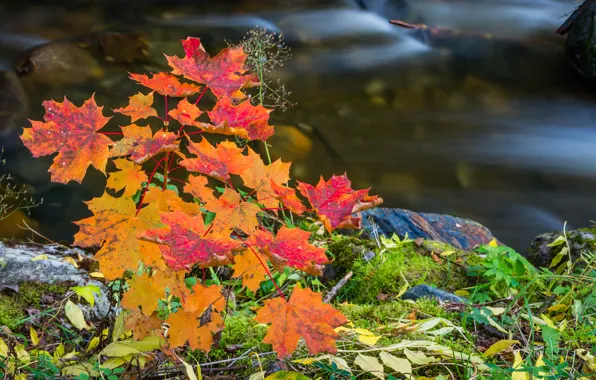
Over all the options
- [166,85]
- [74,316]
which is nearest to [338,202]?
[166,85]

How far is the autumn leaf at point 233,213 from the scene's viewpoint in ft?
3.13

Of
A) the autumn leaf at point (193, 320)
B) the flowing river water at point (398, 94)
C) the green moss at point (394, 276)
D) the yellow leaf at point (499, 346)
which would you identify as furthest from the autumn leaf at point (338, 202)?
the flowing river water at point (398, 94)

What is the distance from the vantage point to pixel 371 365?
1170 millimetres

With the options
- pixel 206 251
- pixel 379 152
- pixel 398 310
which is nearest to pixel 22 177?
pixel 379 152

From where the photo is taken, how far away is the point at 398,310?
1645mm

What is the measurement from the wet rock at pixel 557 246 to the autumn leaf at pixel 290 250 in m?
1.90

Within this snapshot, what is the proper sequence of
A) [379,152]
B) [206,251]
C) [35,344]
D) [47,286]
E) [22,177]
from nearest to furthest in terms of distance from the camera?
[206,251]
[35,344]
[47,286]
[22,177]
[379,152]

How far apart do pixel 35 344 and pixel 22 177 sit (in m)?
3.75

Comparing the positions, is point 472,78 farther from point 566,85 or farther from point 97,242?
point 97,242

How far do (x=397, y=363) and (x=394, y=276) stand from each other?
3.21 feet

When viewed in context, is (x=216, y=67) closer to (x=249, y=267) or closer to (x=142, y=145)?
(x=142, y=145)

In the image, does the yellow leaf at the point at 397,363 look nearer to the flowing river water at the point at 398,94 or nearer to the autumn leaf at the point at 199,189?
the autumn leaf at the point at 199,189

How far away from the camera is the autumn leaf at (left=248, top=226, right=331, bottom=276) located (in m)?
0.94

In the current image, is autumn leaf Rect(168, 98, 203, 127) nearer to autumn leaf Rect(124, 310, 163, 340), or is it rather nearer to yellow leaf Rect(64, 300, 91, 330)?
autumn leaf Rect(124, 310, 163, 340)
